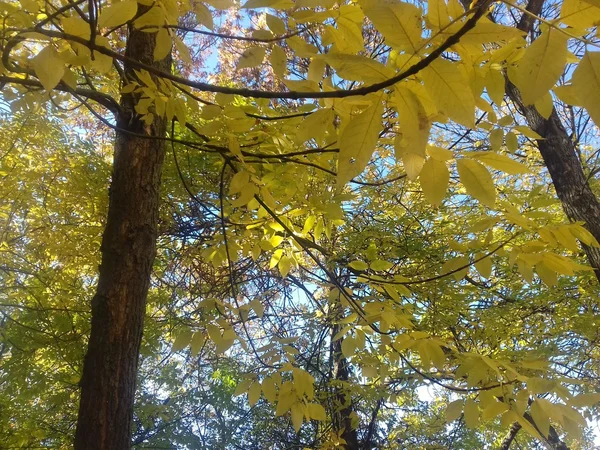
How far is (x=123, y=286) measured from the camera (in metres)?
1.27

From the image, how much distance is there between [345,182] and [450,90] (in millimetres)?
152

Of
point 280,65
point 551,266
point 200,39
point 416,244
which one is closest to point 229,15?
point 200,39

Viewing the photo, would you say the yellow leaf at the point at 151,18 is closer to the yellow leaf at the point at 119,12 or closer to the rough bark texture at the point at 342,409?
the yellow leaf at the point at 119,12

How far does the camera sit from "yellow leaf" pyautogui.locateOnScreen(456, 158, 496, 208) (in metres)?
0.53

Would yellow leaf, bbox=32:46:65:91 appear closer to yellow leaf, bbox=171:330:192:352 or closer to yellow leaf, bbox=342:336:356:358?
yellow leaf, bbox=171:330:192:352

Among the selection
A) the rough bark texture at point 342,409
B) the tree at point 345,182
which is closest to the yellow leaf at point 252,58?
the tree at point 345,182

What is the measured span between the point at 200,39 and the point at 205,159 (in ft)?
8.15

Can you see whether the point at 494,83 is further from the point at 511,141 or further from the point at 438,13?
the point at 511,141

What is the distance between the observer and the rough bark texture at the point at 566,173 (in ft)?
7.64

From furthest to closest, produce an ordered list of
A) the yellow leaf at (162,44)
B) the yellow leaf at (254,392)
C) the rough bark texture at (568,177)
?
the rough bark texture at (568,177) → the yellow leaf at (254,392) → the yellow leaf at (162,44)

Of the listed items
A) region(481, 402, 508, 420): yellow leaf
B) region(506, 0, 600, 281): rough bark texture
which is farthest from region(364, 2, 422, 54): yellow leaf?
region(506, 0, 600, 281): rough bark texture

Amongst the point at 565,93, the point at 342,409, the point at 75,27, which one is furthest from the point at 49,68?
the point at 342,409

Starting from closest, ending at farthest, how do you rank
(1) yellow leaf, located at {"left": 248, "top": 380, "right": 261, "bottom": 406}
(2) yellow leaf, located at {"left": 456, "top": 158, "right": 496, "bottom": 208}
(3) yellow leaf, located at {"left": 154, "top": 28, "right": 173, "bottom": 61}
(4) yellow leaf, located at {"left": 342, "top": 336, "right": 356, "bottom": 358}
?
(2) yellow leaf, located at {"left": 456, "top": 158, "right": 496, "bottom": 208}
(3) yellow leaf, located at {"left": 154, "top": 28, "right": 173, "bottom": 61}
(1) yellow leaf, located at {"left": 248, "top": 380, "right": 261, "bottom": 406}
(4) yellow leaf, located at {"left": 342, "top": 336, "right": 356, "bottom": 358}

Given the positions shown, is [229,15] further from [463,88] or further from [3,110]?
[463,88]
